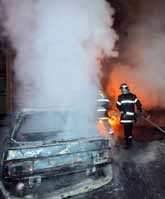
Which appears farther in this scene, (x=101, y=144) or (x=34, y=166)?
(x=101, y=144)

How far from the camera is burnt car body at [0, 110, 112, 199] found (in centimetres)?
330

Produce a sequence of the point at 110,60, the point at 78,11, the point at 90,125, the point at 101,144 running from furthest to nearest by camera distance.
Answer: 1. the point at 110,60
2. the point at 78,11
3. the point at 90,125
4. the point at 101,144

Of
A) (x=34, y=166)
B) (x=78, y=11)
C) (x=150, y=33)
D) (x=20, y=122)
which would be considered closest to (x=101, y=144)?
(x=34, y=166)

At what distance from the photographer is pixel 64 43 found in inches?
193

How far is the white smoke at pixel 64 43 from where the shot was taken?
4883 millimetres

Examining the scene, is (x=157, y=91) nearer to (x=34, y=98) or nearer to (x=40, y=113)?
(x=34, y=98)

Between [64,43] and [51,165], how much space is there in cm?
245

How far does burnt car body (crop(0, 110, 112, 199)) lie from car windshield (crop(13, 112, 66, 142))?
3 centimetres

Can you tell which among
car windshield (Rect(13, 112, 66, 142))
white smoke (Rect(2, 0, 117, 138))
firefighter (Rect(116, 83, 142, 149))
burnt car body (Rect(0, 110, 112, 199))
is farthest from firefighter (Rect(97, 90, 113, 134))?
burnt car body (Rect(0, 110, 112, 199))

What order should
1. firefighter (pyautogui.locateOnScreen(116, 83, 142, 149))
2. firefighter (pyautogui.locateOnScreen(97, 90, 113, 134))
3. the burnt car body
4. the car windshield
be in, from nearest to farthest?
the burnt car body
the car windshield
firefighter (pyautogui.locateOnScreen(97, 90, 113, 134))
firefighter (pyautogui.locateOnScreen(116, 83, 142, 149))

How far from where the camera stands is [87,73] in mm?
5066

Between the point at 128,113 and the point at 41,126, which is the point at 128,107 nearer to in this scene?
the point at 128,113

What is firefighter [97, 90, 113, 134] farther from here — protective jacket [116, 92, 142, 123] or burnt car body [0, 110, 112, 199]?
burnt car body [0, 110, 112, 199]

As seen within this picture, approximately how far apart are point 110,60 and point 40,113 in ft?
25.6
